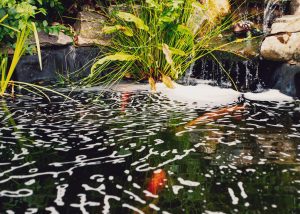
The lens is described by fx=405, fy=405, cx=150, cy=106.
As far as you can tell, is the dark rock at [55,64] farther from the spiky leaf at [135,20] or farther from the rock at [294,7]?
the rock at [294,7]

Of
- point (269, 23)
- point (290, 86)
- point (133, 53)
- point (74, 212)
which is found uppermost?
point (269, 23)

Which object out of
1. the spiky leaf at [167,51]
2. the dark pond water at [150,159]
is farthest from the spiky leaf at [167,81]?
the dark pond water at [150,159]

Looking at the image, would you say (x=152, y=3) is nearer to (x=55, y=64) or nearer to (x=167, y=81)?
(x=167, y=81)

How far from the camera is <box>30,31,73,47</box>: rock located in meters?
6.30

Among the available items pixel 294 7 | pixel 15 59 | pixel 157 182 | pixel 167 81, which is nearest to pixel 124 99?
pixel 167 81

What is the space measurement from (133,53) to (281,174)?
3614mm

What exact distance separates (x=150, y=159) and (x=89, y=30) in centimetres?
442

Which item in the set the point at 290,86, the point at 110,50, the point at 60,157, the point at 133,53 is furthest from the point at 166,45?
the point at 60,157

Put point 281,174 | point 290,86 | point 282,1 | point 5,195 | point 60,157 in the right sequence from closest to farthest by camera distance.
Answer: point 5,195, point 281,174, point 60,157, point 290,86, point 282,1

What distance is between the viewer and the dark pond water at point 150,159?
2109 millimetres

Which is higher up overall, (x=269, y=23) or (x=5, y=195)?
(x=269, y=23)

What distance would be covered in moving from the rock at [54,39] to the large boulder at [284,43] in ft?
10.1

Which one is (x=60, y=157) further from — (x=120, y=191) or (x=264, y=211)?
(x=264, y=211)

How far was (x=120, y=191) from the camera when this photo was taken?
2240 mm
